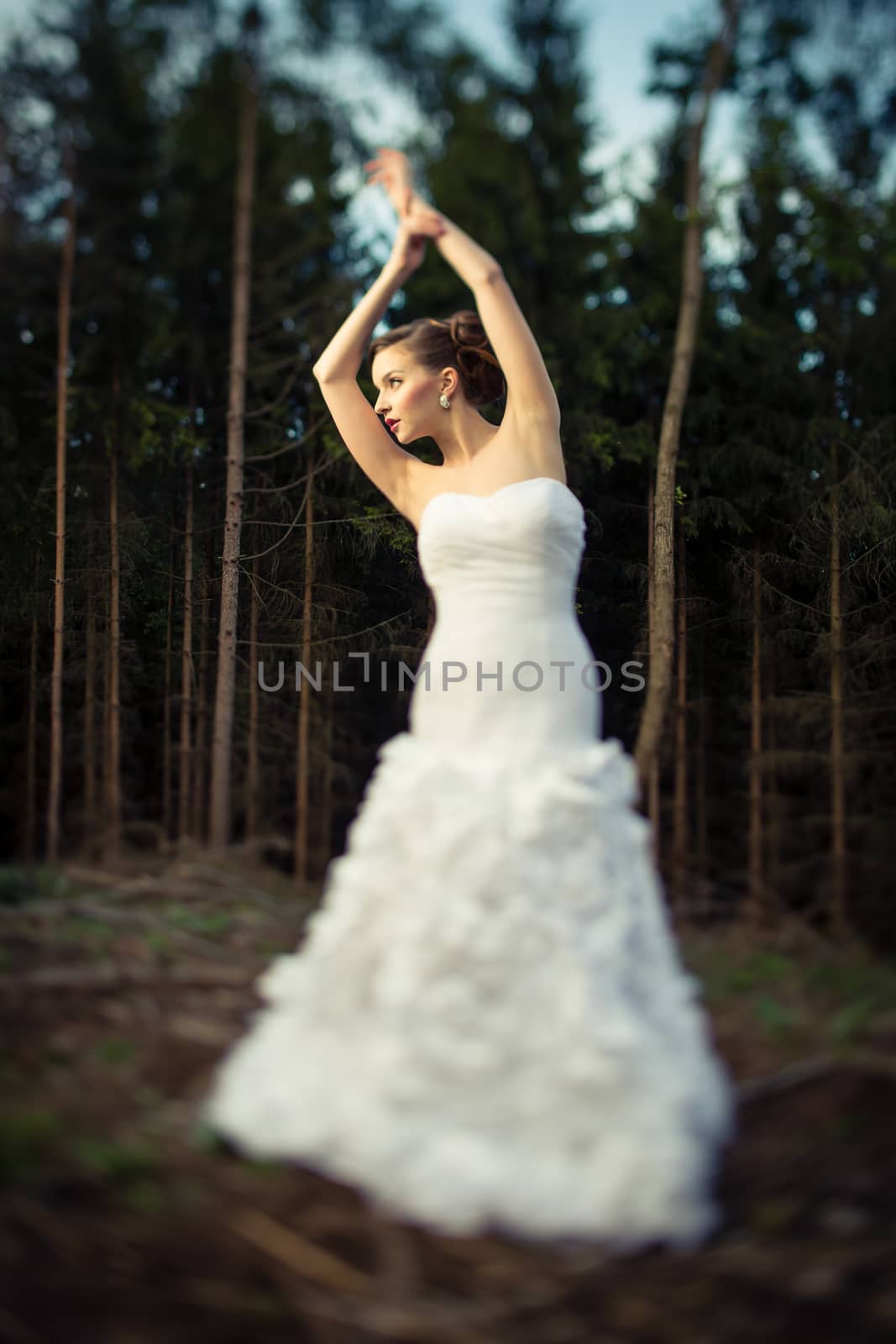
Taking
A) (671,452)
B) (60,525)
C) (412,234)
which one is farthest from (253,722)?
(412,234)

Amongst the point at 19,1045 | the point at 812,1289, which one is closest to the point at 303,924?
the point at 19,1045

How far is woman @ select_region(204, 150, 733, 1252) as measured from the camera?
268cm

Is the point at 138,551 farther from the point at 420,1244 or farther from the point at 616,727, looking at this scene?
the point at 420,1244

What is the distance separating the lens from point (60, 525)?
6.66 meters

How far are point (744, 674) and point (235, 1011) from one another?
440cm

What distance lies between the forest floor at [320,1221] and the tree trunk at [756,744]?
7.15 ft

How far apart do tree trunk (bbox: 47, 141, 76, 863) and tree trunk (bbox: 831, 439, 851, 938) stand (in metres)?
4.16

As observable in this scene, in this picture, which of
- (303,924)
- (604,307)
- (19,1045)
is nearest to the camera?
(19,1045)

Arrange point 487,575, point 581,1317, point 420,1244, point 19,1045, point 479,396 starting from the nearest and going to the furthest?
point 581,1317 < point 420,1244 < point 19,1045 < point 487,575 < point 479,396

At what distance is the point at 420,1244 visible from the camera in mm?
2557

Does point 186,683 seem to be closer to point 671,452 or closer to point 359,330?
point 671,452

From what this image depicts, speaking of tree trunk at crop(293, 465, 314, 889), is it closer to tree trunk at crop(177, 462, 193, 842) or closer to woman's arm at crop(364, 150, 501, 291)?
tree trunk at crop(177, 462, 193, 842)

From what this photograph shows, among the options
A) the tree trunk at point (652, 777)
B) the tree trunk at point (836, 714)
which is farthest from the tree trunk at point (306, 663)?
the tree trunk at point (836, 714)

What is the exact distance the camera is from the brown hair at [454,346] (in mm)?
3822
